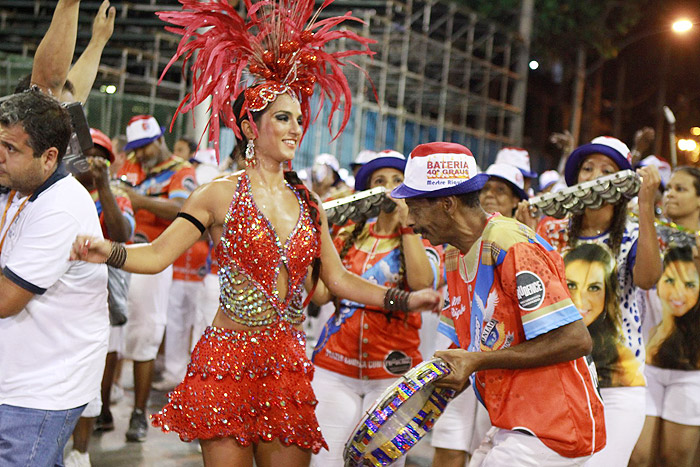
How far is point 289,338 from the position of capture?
3678 mm

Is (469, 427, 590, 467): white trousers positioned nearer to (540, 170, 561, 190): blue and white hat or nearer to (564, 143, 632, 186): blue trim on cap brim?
(564, 143, 632, 186): blue trim on cap brim

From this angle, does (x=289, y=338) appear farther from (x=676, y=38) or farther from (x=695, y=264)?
(x=676, y=38)

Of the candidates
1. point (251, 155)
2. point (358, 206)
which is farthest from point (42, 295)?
point (358, 206)

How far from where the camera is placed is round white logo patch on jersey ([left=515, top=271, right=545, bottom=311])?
3.09 metres

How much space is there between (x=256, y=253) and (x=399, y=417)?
0.94 metres

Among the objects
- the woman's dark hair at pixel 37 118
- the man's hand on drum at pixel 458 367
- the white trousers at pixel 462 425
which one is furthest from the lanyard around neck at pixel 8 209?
the white trousers at pixel 462 425

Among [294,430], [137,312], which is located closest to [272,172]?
[294,430]

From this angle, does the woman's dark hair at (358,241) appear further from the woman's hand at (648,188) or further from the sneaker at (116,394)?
the sneaker at (116,394)

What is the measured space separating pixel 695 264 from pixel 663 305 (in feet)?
1.18

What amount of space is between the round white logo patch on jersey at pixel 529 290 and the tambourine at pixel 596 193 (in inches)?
66.7

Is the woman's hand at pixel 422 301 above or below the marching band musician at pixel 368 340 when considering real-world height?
above

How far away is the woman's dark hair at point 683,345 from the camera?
5551 millimetres

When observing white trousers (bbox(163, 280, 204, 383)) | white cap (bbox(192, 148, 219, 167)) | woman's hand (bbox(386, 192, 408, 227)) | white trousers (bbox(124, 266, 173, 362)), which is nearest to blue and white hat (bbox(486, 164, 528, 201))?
woman's hand (bbox(386, 192, 408, 227))

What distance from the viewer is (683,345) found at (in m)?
5.59
